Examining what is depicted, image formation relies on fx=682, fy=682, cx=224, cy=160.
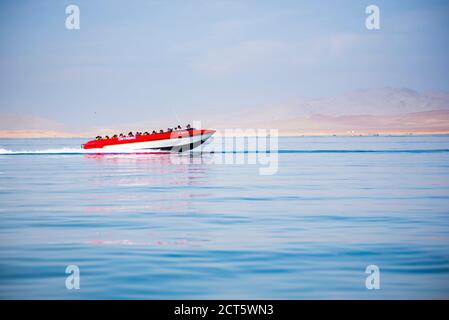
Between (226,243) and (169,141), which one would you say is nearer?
(226,243)

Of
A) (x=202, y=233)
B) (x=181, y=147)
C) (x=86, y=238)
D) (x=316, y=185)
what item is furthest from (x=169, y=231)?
(x=181, y=147)

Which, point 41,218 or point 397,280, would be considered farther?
point 41,218

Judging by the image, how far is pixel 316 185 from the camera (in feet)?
134

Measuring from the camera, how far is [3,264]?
17.1 meters

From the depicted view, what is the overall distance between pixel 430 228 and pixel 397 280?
7932 mm

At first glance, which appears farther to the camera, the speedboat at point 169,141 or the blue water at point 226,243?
the speedboat at point 169,141

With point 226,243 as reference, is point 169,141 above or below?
above

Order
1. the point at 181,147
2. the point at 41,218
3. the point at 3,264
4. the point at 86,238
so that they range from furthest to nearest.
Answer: the point at 181,147 → the point at 41,218 → the point at 86,238 → the point at 3,264

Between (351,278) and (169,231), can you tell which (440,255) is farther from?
(169,231)

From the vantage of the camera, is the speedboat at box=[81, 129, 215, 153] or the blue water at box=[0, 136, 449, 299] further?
the speedboat at box=[81, 129, 215, 153]

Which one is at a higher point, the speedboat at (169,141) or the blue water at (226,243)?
the speedboat at (169,141)

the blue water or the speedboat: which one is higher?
the speedboat

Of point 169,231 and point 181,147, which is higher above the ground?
point 181,147
